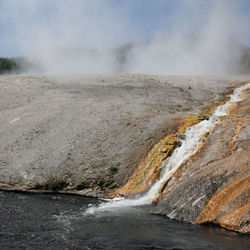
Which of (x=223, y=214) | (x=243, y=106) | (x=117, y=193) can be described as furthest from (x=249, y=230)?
(x=243, y=106)

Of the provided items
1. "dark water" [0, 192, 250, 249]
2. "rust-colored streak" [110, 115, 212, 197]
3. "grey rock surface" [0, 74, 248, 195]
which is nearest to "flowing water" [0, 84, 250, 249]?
"dark water" [0, 192, 250, 249]

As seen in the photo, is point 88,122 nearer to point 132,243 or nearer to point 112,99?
point 112,99

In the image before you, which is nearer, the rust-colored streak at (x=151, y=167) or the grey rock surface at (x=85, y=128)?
the rust-colored streak at (x=151, y=167)

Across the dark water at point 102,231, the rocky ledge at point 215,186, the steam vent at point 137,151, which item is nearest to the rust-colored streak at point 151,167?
the steam vent at point 137,151

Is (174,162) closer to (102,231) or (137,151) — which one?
(137,151)

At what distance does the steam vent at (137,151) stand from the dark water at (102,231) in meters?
0.98

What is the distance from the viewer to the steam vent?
15.0 m

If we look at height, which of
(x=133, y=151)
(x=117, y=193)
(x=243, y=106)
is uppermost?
(x=243, y=106)

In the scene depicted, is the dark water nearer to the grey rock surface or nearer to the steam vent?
the steam vent

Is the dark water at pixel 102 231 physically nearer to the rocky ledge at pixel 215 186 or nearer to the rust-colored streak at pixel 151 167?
the rocky ledge at pixel 215 186

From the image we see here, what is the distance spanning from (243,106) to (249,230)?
20568 millimetres

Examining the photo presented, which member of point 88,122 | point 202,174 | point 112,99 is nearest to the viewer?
point 202,174

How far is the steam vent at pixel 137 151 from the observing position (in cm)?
1501

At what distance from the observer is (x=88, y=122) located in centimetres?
2844
